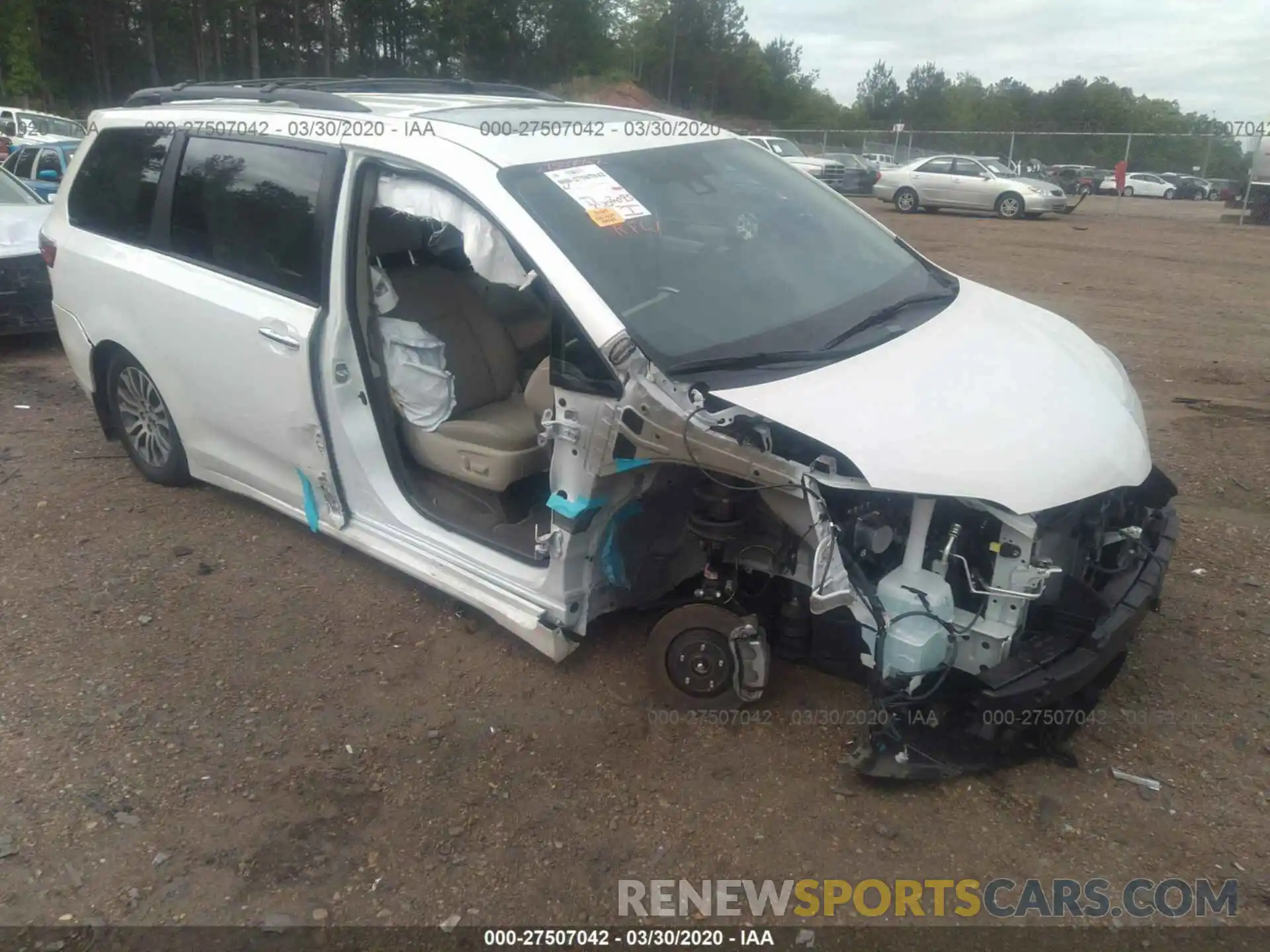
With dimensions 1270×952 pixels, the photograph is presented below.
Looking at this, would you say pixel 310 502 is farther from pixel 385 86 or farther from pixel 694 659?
pixel 385 86

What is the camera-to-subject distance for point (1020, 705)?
8.17ft

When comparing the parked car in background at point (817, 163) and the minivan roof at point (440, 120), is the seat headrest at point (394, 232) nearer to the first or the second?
the minivan roof at point (440, 120)

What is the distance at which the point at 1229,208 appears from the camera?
1994 centimetres

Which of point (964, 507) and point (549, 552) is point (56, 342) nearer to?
point (549, 552)

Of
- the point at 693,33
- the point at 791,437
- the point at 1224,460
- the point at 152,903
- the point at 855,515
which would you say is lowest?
the point at 152,903

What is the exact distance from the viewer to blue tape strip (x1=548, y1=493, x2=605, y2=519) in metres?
2.90

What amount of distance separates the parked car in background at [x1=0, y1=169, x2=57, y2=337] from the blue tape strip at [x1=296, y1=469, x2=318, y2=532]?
4.65 metres

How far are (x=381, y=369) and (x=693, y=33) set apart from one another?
64.0 metres

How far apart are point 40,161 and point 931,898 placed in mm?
13115

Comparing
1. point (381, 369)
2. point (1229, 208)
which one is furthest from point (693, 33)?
point (381, 369)

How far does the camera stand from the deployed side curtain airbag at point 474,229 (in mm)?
3035

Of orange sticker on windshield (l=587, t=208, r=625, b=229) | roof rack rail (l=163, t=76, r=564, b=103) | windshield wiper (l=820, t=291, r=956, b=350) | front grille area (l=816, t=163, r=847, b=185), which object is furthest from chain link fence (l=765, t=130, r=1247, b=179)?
orange sticker on windshield (l=587, t=208, r=625, b=229)

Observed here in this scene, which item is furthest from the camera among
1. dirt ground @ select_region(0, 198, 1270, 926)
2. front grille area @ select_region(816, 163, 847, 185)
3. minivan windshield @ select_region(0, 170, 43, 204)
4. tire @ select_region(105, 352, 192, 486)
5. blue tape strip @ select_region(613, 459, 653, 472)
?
front grille area @ select_region(816, 163, 847, 185)

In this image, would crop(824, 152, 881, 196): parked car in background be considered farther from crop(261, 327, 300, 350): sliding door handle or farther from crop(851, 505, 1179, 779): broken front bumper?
crop(851, 505, 1179, 779): broken front bumper
